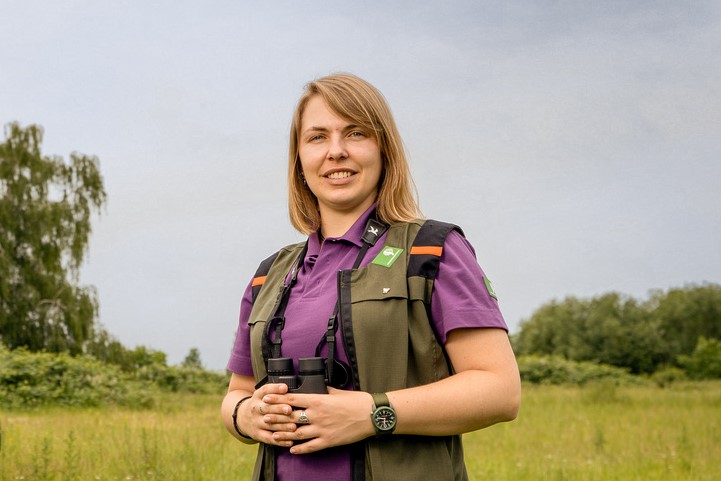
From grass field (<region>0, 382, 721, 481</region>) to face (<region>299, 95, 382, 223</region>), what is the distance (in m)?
3.79

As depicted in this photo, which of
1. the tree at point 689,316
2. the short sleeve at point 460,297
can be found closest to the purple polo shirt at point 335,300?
the short sleeve at point 460,297

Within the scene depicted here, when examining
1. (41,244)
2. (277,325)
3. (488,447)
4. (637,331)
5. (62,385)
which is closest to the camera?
(277,325)

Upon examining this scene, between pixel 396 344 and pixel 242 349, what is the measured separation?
24.0 inches

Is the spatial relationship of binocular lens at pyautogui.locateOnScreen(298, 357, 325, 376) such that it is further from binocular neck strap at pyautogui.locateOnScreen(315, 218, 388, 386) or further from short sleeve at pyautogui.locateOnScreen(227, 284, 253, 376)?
short sleeve at pyautogui.locateOnScreen(227, 284, 253, 376)

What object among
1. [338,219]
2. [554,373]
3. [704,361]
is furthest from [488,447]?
[704,361]

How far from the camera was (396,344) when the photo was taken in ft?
5.81

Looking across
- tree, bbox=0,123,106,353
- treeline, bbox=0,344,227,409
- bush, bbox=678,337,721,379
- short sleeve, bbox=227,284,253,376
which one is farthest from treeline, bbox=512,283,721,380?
short sleeve, bbox=227,284,253,376

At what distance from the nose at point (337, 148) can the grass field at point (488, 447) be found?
3.86 metres

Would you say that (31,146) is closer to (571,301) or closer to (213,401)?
(213,401)

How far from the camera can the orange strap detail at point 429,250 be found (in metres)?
1.84

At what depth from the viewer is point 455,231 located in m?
1.94

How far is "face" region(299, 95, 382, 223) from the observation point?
1.99m

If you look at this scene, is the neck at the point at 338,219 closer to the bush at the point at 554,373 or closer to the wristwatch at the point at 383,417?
the wristwatch at the point at 383,417

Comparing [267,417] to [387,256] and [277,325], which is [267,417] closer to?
[277,325]
